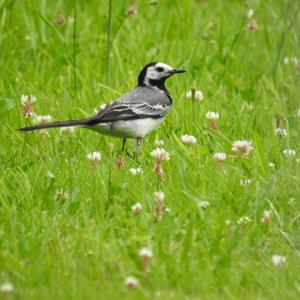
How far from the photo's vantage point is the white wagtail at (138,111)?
727 centimetres

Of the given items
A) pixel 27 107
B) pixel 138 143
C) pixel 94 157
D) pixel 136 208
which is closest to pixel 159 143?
pixel 138 143

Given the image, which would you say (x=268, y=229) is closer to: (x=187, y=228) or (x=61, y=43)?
(x=187, y=228)

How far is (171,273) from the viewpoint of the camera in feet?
16.9

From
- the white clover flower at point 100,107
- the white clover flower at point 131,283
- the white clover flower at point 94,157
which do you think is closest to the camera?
the white clover flower at point 131,283

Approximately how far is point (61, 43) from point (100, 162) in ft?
9.05

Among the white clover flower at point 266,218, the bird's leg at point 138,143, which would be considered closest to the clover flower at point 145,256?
the white clover flower at point 266,218

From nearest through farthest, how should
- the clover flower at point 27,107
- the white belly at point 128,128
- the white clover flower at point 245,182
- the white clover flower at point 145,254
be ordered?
the white clover flower at point 145,254 < the white clover flower at point 245,182 < the white belly at point 128,128 < the clover flower at point 27,107

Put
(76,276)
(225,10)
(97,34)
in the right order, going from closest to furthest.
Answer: (76,276) → (97,34) → (225,10)

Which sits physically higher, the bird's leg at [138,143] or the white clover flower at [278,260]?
the white clover flower at [278,260]

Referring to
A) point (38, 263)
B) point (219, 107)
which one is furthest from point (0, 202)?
point (219, 107)

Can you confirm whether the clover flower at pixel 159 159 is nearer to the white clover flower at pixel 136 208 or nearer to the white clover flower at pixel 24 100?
the white clover flower at pixel 136 208

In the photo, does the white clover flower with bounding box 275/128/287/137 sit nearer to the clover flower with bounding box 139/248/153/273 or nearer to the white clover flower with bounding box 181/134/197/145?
the white clover flower with bounding box 181/134/197/145

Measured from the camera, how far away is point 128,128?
7.42 meters

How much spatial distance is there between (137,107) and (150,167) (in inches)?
41.8
